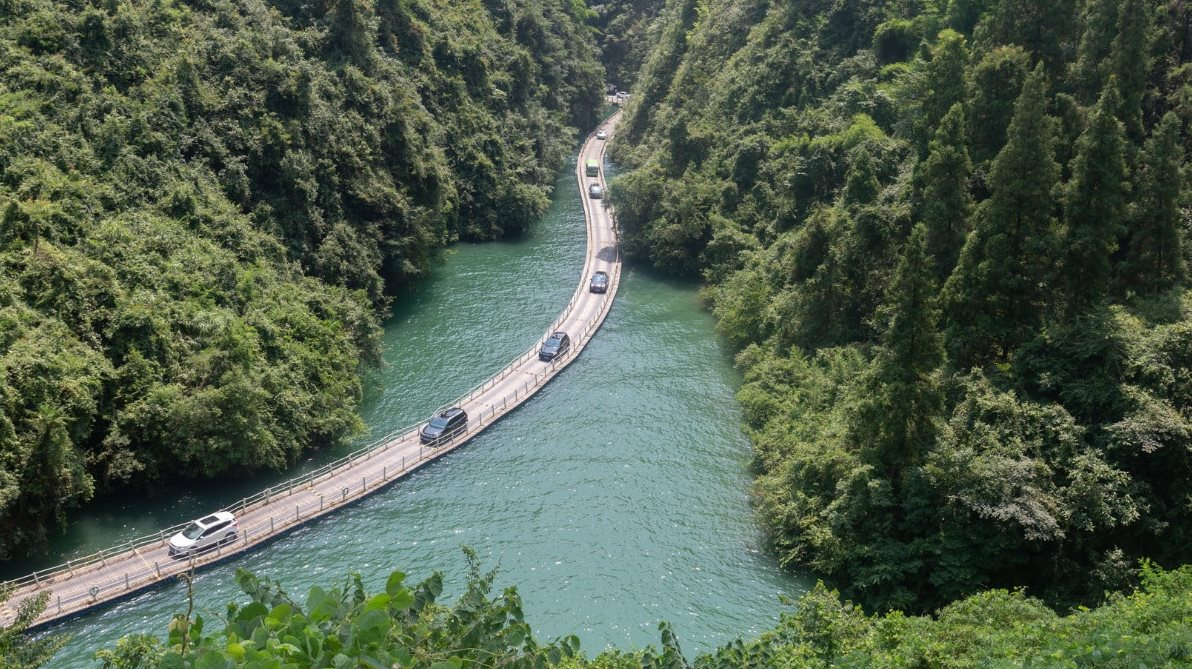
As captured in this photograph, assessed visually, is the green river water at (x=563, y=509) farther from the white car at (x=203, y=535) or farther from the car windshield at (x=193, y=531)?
the car windshield at (x=193, y=531)

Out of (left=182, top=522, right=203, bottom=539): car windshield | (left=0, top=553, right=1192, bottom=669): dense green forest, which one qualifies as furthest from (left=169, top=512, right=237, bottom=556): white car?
(left=0, top=553, right=1192, bottom=669): dense green forest

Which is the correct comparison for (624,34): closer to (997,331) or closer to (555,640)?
(997,331)

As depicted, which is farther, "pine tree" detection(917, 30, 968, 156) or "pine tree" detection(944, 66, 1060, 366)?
"pine tree" detection(917, 30, 968, 156)

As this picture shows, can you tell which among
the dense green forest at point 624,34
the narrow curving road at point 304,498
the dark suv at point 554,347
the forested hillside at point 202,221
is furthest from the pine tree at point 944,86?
the dense green forest at point 624,34

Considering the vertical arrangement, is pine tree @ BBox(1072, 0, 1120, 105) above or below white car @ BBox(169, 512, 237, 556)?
above

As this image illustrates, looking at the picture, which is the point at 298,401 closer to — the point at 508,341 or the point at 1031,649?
the point at 508,341

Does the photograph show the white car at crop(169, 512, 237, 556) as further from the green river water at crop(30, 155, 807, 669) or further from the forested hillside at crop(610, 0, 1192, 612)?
the forested hillside at crop(610, 0, 1192, 612)

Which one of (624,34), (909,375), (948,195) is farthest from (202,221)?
(624,34)
